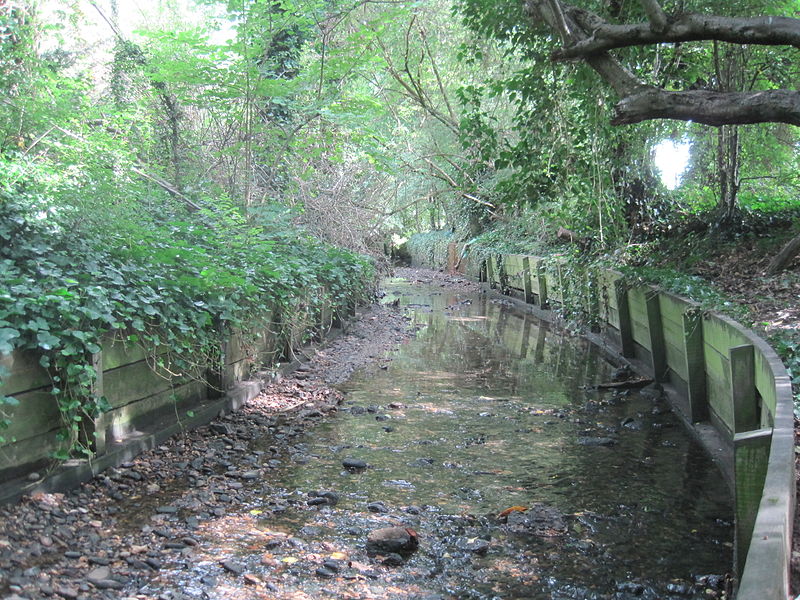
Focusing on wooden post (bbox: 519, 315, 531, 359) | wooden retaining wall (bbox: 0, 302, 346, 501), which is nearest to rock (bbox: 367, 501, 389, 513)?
wooden retaining wall (bbox: 0, 302, 346, 501)

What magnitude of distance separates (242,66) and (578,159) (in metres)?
4.24

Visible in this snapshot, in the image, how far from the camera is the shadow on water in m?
3.63

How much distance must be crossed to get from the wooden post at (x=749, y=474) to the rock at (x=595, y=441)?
3057 mm

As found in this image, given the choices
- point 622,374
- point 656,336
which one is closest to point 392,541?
point 656,336

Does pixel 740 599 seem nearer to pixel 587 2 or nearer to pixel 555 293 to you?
pixel 587 2

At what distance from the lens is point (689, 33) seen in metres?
5.59

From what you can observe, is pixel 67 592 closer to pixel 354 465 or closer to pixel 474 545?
pixel 474 545

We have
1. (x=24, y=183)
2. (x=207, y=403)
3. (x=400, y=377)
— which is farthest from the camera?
(x=400, y=377)

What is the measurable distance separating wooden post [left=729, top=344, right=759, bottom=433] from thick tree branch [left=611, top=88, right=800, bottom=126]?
72.3 inches

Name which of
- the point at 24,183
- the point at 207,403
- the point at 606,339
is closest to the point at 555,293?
the point at 606,339

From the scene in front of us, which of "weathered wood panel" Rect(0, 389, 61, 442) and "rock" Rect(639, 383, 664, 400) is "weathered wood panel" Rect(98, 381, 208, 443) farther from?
"rock" Rect(639, 383, 664, 400)

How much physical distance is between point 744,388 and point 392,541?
2517 millimetres

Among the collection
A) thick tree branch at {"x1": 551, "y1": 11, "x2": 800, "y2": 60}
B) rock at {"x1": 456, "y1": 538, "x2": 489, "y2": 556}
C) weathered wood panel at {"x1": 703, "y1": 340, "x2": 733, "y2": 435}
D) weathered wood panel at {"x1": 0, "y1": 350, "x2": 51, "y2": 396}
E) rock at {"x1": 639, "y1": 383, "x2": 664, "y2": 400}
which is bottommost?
rock at {"x1": 456, "y1": 538, "x2": 489, "y2": 556}

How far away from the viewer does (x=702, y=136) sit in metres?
11.6
